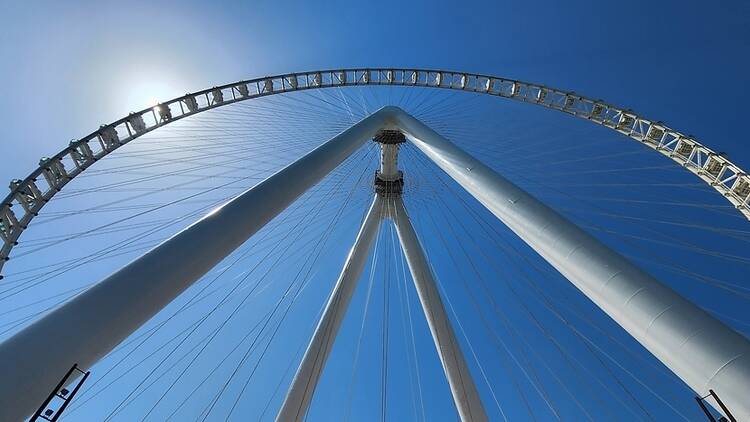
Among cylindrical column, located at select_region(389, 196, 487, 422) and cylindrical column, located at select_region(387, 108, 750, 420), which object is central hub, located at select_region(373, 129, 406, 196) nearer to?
cylindrical column, located at select_region(389, 196, 487, 422)

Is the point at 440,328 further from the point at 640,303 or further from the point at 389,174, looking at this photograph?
the point at 640,303

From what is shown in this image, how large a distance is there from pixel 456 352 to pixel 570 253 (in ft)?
42.0

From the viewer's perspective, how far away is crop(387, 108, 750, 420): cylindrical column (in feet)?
24.9

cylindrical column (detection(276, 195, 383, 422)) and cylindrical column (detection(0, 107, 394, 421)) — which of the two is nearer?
cylindrical column (detection(0, 107, 394, 421))

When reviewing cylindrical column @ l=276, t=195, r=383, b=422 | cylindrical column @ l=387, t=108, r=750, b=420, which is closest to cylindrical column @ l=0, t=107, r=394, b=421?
cylindrical column @ l=387, t=108, r=750, b=420

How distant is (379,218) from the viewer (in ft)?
89.3

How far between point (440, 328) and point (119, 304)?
57.0 feet

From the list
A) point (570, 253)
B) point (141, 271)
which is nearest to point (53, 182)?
point (141, 271)

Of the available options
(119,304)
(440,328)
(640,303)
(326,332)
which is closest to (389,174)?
(440,328)

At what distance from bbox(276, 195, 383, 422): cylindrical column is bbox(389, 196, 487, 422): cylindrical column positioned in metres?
2.13

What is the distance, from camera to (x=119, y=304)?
7926mm

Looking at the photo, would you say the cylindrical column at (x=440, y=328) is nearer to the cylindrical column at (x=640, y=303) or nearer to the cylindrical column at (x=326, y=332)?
the cylindrical column at (x=326, y=332)

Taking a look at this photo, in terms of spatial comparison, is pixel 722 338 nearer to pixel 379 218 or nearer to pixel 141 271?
pixel 141 271

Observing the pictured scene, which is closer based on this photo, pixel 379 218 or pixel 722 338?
pixel 722 338
